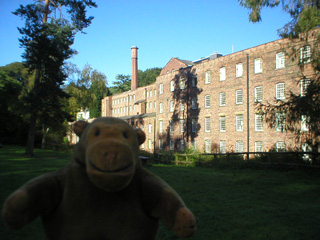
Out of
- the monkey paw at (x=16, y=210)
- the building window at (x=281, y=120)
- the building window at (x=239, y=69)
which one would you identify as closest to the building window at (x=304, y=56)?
the building window at (x=281, y=120)

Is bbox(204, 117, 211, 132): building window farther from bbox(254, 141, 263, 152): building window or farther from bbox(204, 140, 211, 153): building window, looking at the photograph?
bbox(254, 141, 263, 152): building window

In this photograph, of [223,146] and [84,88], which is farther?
[84,88]

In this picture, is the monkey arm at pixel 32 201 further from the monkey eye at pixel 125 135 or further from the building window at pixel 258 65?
the building window at pixel 258 65

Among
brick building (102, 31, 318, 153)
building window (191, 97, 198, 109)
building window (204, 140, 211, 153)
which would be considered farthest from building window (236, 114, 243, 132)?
building window (191, 97, 198, 109)

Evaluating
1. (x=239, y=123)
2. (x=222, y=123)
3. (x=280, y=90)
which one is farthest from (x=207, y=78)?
(x=280, y=90)

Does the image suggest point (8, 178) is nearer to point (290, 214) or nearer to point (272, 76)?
point (290, 214)

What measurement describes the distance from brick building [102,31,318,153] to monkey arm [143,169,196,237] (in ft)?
65.6

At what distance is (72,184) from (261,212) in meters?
6.25

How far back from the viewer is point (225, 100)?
1256 inches

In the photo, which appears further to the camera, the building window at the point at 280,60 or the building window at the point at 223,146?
the building window at the point at 223,146

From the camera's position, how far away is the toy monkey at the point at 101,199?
204cm

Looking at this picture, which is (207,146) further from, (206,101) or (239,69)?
(239,69)

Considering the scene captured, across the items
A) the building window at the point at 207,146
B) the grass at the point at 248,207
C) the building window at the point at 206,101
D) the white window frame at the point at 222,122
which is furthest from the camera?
the building window at the point at 206,101

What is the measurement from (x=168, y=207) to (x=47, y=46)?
2330 cm
